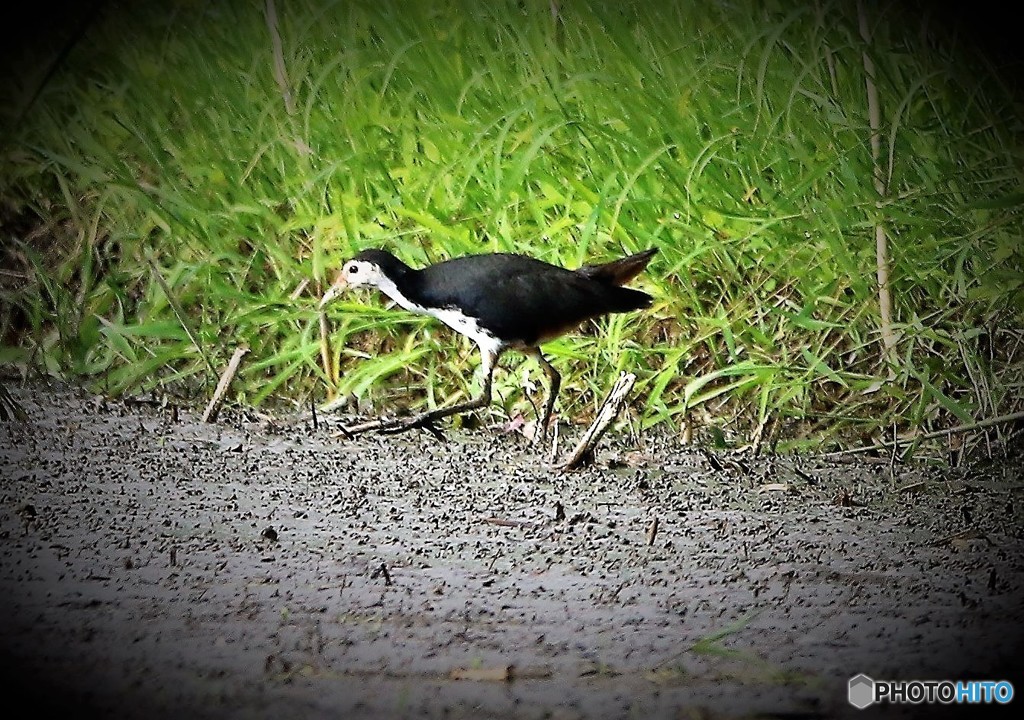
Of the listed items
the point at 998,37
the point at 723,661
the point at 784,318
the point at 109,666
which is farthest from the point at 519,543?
the point at 998,37

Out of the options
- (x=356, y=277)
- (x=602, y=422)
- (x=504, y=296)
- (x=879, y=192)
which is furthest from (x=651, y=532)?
(x=879, y=192)

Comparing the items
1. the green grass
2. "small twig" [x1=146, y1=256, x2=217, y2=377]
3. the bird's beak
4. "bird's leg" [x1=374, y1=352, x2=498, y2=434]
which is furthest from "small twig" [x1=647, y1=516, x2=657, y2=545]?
"small twig" [x1=146, y1=256, x2=217, y2=377]

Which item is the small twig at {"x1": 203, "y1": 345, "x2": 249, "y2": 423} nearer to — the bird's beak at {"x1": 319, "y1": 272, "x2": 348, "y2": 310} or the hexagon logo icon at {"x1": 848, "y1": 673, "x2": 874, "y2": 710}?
the bird's beak at {"x1": 319, "y1": 272, "x2": 348, "y2": 310}

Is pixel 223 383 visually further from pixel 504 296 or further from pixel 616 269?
pixel 616 269

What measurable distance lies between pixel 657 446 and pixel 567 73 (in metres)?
0.88

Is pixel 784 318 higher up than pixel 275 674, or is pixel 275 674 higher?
pixel 784 318

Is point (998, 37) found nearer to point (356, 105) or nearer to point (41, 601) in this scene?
point (356, 105)

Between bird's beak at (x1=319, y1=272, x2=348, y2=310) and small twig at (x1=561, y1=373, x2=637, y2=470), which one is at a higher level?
bird's beak at (x1=319, y1=272, x2=348, y2=310)

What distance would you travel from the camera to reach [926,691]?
1519mm

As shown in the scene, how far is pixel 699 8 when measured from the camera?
290cm

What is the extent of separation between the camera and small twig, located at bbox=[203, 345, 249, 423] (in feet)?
8.54

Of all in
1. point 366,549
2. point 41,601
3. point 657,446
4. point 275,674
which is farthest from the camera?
point 657,446

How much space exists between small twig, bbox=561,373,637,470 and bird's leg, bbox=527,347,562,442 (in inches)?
4.6

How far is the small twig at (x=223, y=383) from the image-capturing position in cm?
260
